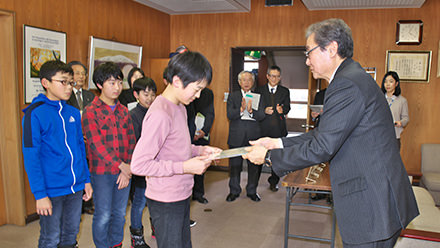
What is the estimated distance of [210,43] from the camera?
626 cm

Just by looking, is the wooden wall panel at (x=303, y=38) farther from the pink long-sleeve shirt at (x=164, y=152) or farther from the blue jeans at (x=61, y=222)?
the pink long-sleeve shirt at (x=164, y=152)

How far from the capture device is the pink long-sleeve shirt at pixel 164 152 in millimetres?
1592

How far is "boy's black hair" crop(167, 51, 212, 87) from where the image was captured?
1648 mm

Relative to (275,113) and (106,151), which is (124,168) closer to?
(106,151)

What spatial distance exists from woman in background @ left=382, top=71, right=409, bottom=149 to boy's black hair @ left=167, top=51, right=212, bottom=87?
4077 mm

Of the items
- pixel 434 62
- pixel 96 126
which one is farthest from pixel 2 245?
pixel 434 62

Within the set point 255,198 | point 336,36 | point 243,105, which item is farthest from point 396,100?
point 336,36

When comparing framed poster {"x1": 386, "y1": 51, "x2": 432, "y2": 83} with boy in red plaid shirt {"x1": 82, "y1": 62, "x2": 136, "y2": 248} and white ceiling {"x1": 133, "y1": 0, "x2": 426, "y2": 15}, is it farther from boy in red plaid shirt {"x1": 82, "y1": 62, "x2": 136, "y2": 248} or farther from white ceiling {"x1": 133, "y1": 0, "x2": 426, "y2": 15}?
boy in red plaid shirt {"x1": 82, "y1": 62, "x2": 136, "y2": 248}

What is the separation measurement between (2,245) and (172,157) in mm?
2426

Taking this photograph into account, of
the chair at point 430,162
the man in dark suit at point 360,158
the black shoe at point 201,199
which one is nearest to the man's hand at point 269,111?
the black shoe at point 201,199

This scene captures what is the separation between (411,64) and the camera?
212 inches

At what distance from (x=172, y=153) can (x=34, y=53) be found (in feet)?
8.94

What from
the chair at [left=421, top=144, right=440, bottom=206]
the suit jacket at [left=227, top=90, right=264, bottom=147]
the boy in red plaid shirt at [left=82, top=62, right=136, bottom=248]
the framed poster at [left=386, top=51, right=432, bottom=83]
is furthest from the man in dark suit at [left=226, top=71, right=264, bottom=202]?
the framed poster at [left=386, top=51, right=432, bottom=83]

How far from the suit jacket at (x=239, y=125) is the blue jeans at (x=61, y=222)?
245 cm
